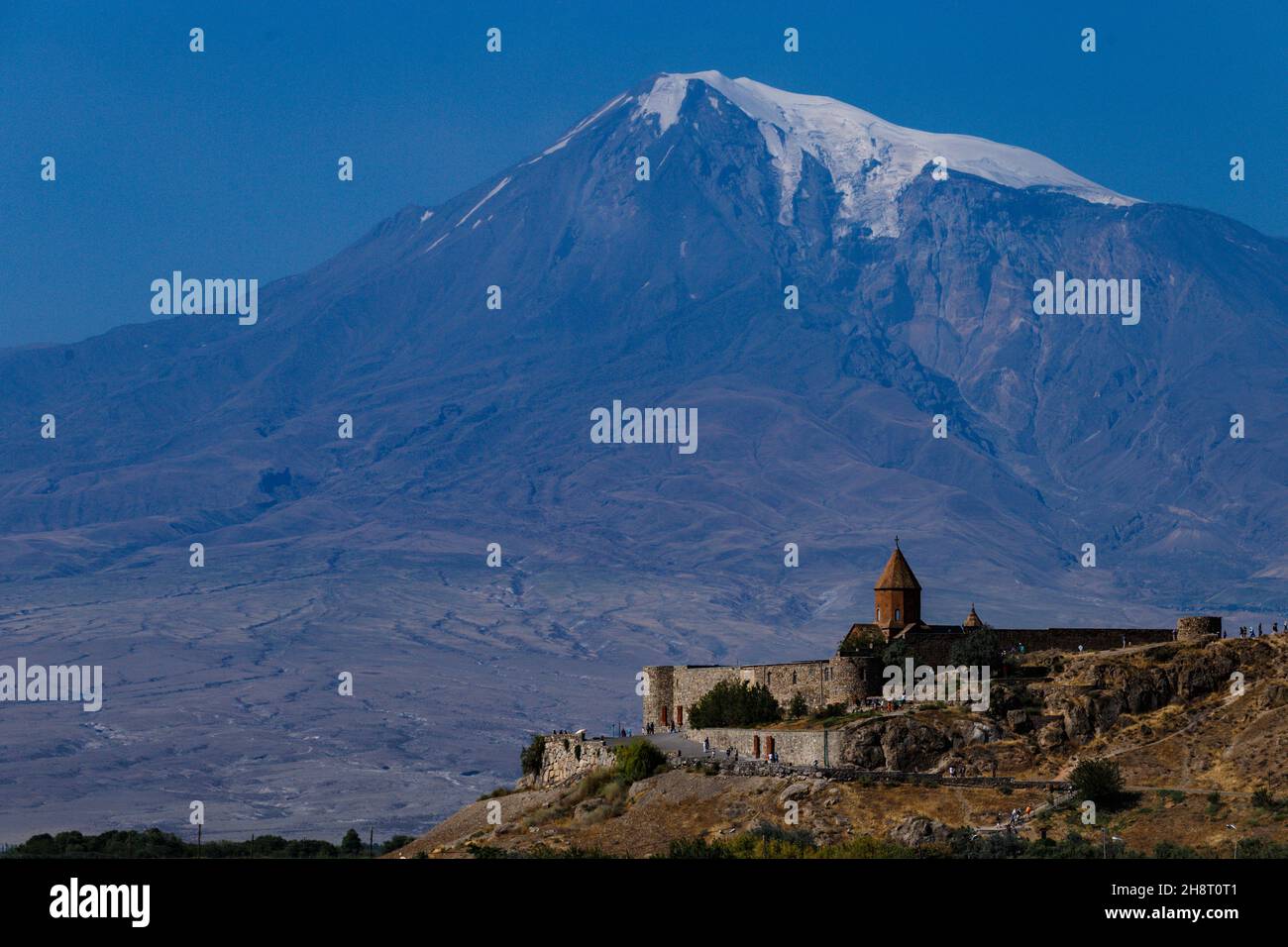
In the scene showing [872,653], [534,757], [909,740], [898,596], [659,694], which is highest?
[898,596]

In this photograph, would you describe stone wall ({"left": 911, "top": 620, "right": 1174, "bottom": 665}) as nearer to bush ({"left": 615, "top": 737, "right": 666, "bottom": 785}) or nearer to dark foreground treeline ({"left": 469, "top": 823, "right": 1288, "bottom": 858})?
bush ({"left": 615, "top": 737, "right": 666, "bottom": 785})

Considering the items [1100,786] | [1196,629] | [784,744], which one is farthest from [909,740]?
[1196,629]

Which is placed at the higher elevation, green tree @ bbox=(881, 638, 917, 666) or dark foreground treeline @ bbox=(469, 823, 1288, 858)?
green tree @ bbox=(881, 638, 917, 666)

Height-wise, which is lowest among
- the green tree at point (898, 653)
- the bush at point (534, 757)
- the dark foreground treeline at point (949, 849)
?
the dark foreground treeline at point (949, 849)

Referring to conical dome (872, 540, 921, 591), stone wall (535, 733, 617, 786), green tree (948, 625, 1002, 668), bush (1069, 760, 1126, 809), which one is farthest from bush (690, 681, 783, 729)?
bush (1069, 760, 1126, 809)

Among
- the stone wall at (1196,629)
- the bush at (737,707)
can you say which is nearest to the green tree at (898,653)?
the bush at (737,707)

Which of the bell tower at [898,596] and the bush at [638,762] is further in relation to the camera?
the bell tower at [898,596]

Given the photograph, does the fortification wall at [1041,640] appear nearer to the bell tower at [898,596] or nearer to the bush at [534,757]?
the bell tower at [898,596]

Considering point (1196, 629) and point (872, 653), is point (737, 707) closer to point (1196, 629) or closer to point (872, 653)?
point (872, 653)
